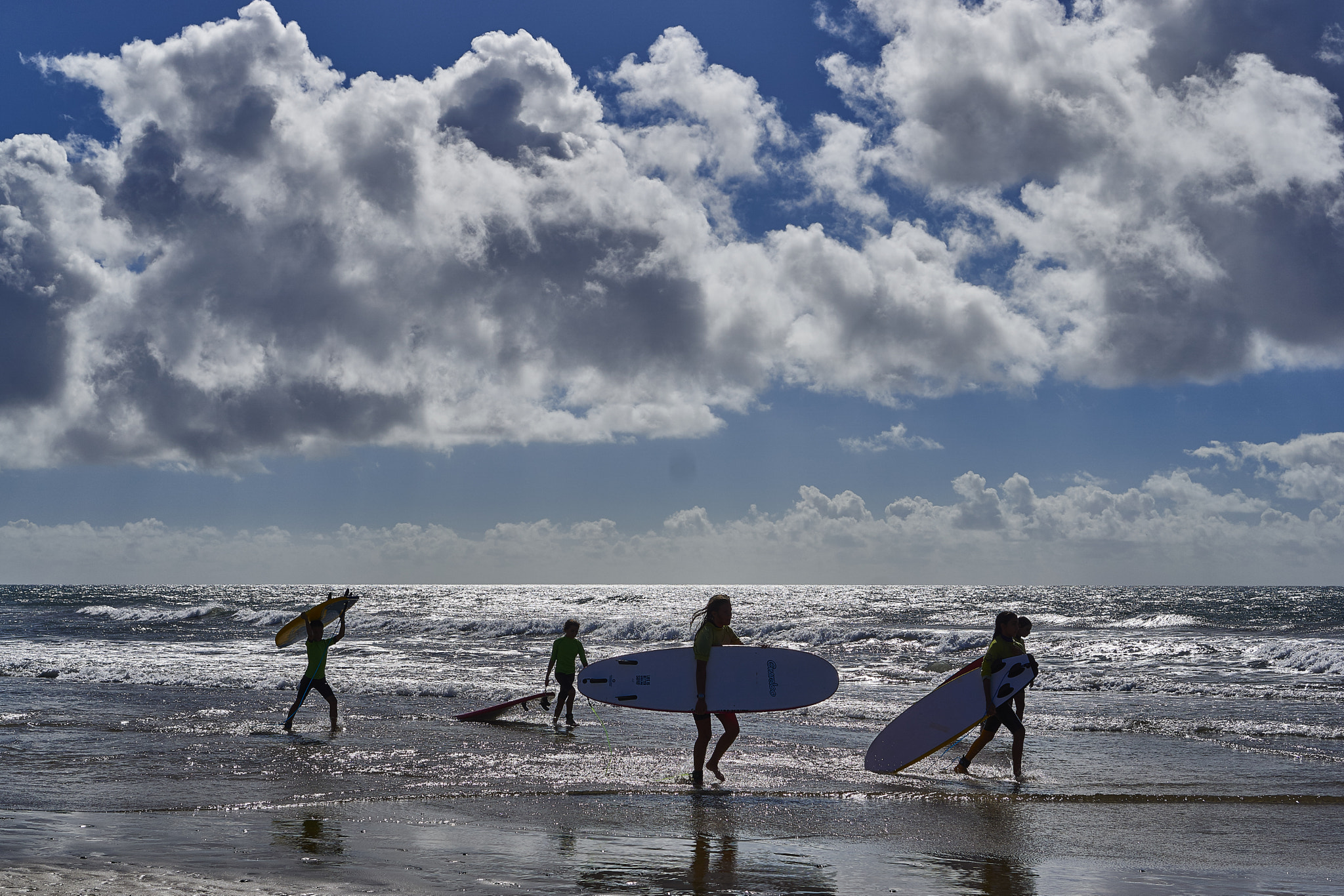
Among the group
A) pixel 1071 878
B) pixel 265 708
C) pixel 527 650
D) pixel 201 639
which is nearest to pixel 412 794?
pixel 1071 878

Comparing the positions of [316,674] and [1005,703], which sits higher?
[1005,703]

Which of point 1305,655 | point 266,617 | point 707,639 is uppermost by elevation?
point 707,639

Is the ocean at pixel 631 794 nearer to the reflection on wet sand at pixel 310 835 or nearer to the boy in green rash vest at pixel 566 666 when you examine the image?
the reflection on wet sand at pixel 310 835

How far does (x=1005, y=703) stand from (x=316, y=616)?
915cm

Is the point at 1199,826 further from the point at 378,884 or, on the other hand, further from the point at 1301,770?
the point at 378,884

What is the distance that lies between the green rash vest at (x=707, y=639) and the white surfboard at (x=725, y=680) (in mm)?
660

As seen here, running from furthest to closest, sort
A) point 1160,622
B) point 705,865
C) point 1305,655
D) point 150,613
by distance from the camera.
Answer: point 150,613, point 1160,622, point 1305,655, point 705,865

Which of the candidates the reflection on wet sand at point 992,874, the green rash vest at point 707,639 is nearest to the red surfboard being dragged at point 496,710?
the green rash vest at point 707,639

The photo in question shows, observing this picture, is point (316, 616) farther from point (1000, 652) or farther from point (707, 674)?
point (1000, 652)

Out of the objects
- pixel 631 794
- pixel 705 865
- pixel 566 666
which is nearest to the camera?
pixel 705 865

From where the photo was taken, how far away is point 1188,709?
51.3ft

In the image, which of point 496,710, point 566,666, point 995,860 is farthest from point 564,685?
point 995,860

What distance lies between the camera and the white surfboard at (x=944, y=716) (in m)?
9.19

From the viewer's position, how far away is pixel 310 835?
6.35 m
